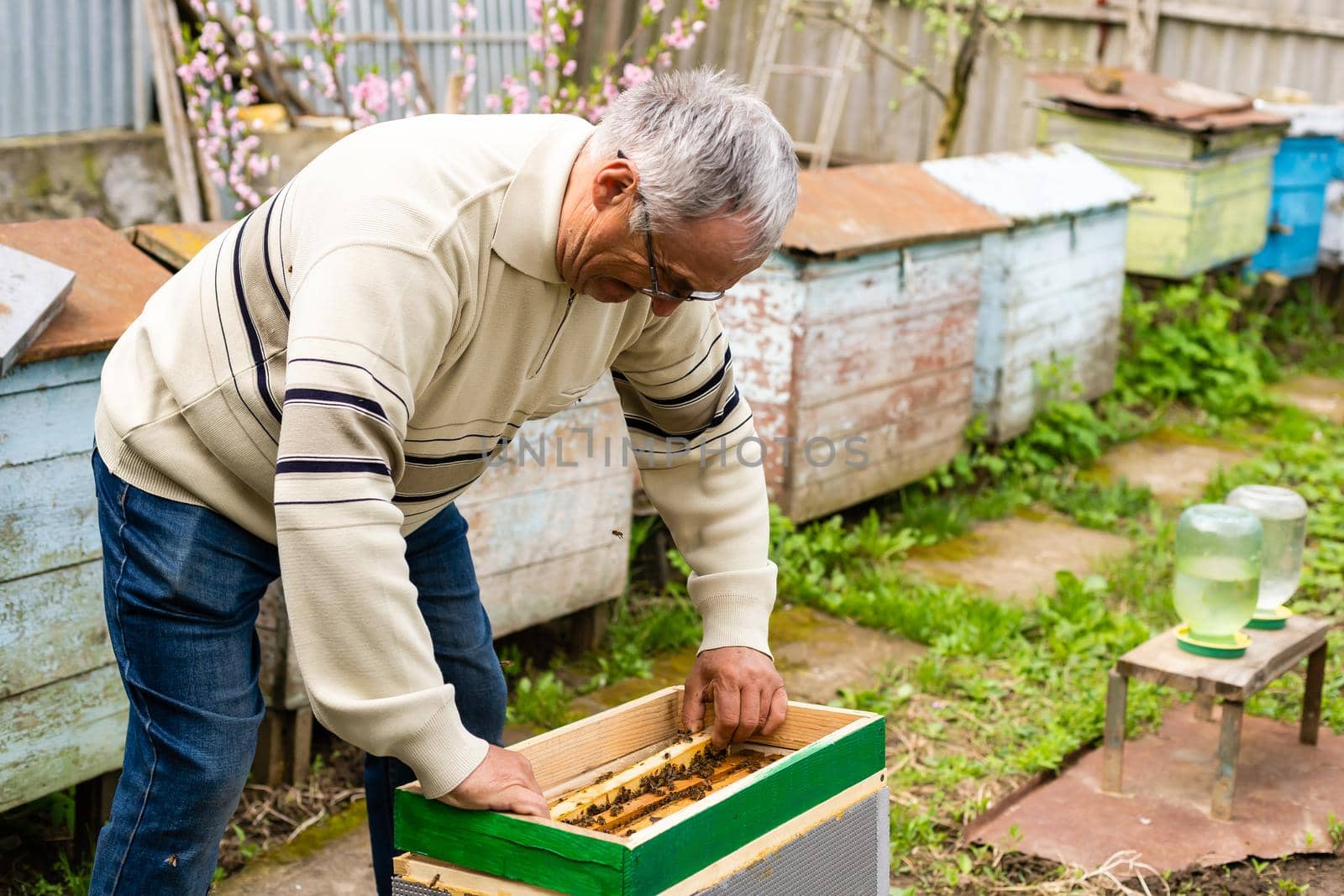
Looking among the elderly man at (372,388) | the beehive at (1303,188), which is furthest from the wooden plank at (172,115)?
the beehive at (1303,188)

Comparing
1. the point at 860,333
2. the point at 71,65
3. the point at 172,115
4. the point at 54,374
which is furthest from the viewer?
the point at 172,115

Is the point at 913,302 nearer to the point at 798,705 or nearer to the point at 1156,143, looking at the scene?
the point at 1156,143

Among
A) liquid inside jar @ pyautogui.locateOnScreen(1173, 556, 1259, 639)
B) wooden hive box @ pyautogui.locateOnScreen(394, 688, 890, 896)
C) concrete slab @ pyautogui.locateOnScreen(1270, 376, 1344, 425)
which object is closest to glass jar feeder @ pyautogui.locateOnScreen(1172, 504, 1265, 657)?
liquid inside jar @ pyautogui.locateOnScreen(1173, 556, 1259, 639)

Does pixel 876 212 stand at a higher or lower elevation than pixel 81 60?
lower

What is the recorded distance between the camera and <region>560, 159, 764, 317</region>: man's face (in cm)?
187

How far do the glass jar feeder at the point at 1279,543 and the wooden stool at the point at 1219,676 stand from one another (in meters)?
0.11

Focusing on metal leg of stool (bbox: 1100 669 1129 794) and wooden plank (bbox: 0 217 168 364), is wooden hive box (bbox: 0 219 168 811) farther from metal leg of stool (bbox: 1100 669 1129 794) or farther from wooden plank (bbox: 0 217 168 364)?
metal leg of stool (bbox: 1100 669 1129 794)

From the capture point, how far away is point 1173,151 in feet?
24.5

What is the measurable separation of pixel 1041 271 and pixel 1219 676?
3111mm

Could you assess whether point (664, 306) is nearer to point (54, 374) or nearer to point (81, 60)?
point (54, 374)

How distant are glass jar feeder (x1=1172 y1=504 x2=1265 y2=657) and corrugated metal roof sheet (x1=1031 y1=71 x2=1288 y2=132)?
165 inches

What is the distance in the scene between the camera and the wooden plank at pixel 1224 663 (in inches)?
136

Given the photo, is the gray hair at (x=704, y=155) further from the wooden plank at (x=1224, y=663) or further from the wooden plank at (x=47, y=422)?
the wooden plank at (x=1224, y=663)

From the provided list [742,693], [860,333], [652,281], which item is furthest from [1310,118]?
[652,281]
